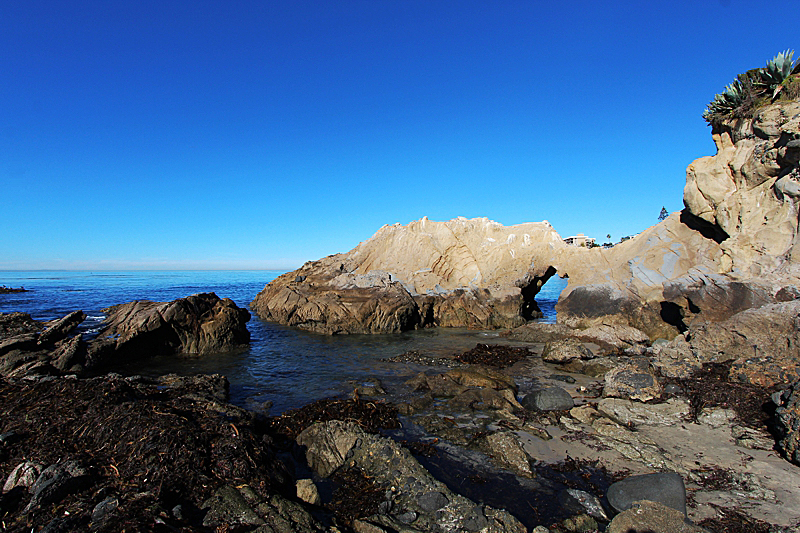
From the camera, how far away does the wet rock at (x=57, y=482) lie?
412 centimetres

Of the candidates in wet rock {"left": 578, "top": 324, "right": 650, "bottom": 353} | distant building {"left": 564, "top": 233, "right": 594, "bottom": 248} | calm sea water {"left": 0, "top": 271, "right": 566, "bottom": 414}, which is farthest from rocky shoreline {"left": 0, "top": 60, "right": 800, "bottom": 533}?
distant building {"left": 564, "top": 233, "right": 594, "bottom": 248}

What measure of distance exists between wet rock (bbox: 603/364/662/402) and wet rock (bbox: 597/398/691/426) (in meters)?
0.43

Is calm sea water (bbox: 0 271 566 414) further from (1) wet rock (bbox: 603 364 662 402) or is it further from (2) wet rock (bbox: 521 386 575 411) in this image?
(1) wet rock (bbox: 603 364 662 402)

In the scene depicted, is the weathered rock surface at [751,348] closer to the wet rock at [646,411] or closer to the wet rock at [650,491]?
the wet rock at [646,411]

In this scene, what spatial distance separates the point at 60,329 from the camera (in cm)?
1355

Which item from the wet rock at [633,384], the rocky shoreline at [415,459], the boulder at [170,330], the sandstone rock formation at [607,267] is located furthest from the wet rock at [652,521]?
the boulder at [170,330]

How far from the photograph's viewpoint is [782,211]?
13.5 m

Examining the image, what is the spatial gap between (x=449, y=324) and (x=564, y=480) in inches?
715

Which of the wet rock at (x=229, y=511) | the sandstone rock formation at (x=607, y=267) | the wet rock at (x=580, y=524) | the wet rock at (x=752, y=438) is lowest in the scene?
the wet rock at (x=580, y=524)

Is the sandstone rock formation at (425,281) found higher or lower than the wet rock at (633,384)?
higher

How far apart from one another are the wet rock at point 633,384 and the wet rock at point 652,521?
5.51 meters

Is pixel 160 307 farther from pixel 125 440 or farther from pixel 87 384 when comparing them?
pixel 125 440

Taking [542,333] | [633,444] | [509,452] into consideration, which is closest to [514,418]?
[509,452]

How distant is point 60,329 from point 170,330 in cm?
374
